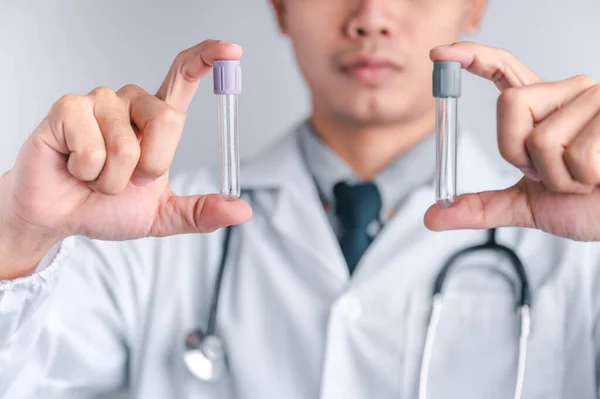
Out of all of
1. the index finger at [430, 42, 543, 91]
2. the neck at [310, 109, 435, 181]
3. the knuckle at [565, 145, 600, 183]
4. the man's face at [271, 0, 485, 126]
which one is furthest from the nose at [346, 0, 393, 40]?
the knuckle at [565, 145, 600, 183]

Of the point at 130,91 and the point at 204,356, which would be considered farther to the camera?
the point at 204,356

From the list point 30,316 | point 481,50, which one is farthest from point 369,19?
point 30,316

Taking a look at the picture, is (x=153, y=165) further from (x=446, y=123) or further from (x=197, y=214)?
(x=446, y=123)

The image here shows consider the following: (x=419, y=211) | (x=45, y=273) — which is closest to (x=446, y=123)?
(x=419, y=211)

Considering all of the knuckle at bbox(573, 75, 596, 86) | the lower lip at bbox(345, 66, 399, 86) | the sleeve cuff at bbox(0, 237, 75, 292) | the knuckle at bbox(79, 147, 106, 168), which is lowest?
the sleeve cuff at bbox(0, 237, 75, 292)

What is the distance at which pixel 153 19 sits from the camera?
1.23m

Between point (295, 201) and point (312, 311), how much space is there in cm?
17

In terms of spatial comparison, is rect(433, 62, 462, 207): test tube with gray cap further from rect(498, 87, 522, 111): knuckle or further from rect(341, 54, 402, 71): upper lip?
rect(341, 54, 402, 71): upper lip

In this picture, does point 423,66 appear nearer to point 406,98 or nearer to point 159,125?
point 406,98

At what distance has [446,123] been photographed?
2.33 feet

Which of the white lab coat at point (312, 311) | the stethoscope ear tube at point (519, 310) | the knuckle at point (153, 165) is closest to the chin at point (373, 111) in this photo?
the white lab coat at point (312, 311)

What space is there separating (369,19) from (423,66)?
10 cm

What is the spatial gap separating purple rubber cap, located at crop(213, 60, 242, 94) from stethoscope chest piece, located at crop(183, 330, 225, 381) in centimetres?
44

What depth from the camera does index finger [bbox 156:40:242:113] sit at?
682 millimetres
